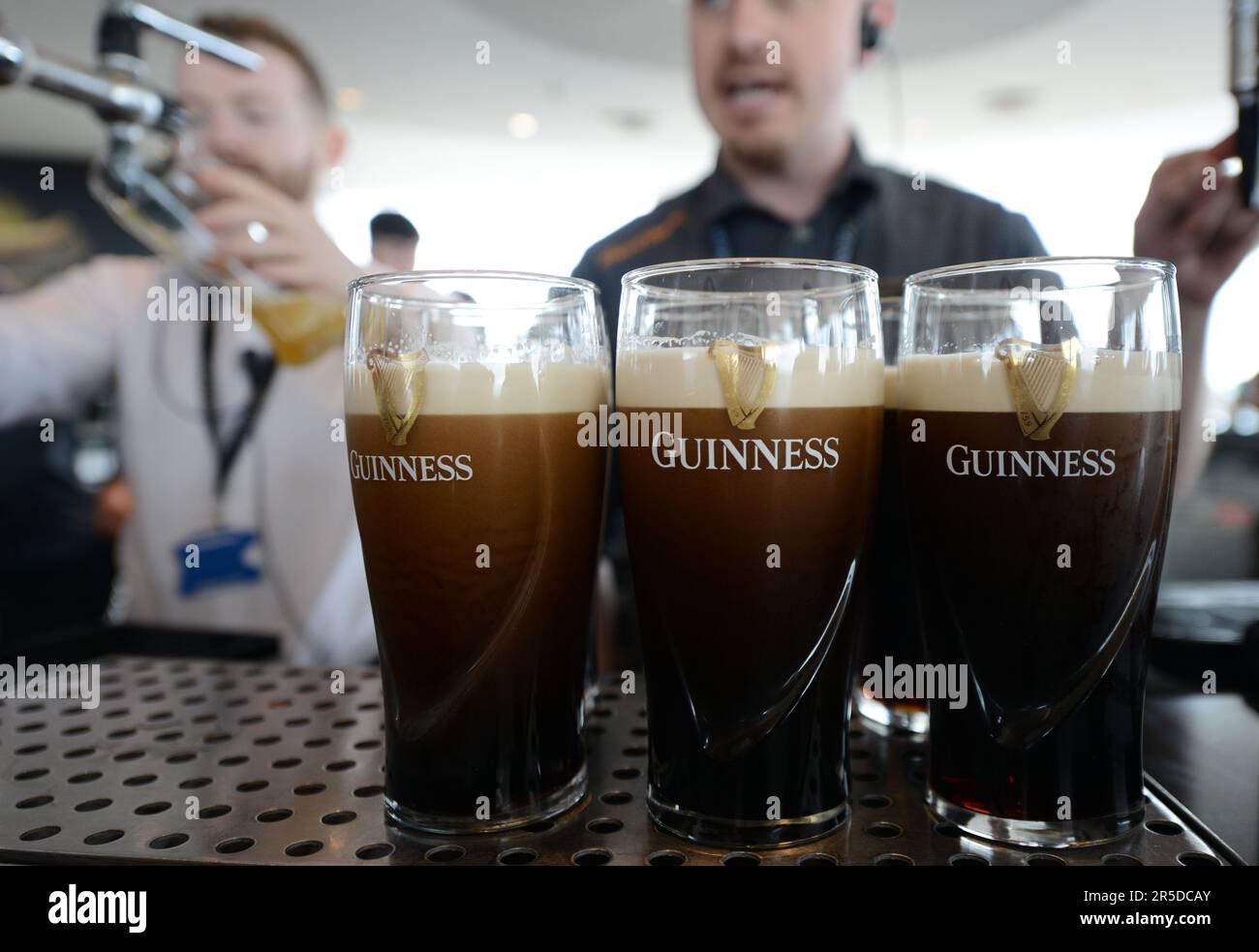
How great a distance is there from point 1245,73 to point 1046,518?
0.52 metres

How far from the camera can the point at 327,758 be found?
795 mm

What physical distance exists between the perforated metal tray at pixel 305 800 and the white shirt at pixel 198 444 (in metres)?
1.08

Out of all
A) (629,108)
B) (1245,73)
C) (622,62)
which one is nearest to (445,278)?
(1245,73)

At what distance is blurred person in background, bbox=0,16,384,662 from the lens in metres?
1.96

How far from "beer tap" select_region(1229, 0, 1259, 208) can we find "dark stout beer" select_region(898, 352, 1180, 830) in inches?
14.4

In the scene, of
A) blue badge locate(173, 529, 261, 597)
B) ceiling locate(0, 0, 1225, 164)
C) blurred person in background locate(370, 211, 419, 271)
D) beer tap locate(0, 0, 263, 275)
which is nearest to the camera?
beer tap locate(0, 0, 263, 275)

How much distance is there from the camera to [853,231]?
182 centimetres

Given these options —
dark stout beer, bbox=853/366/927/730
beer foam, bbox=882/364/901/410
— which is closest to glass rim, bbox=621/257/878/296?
beer foam, bbox=882/364/901/410

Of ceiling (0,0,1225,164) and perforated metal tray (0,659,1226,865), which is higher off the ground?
ceiling (0,0,1225,164)

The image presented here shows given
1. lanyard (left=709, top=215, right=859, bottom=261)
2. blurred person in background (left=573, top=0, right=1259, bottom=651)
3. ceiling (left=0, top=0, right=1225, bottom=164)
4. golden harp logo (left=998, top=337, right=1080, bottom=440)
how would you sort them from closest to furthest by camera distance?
1. golden harp logo (left=998, top=337, right=1080, bottom=440)
2. blurred person in background (left=573, top=0, right=1259, bottom=651)
3. lanyard (left=709, top=215, right=859, bottom=261)
4. ceiling (left=0, top=0, right=1225, bottom=164)

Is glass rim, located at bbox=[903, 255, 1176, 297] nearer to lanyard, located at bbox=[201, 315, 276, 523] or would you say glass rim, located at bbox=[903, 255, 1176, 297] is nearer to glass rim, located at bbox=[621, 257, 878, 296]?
glass rim, located at bbox=[621, 257, 878, 296]

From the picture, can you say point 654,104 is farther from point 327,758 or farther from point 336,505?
point 327,758

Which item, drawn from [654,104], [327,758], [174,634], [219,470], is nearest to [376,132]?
[654,104]

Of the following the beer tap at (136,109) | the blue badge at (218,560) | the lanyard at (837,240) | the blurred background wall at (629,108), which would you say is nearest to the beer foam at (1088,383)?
the beer tap at (136,109)
